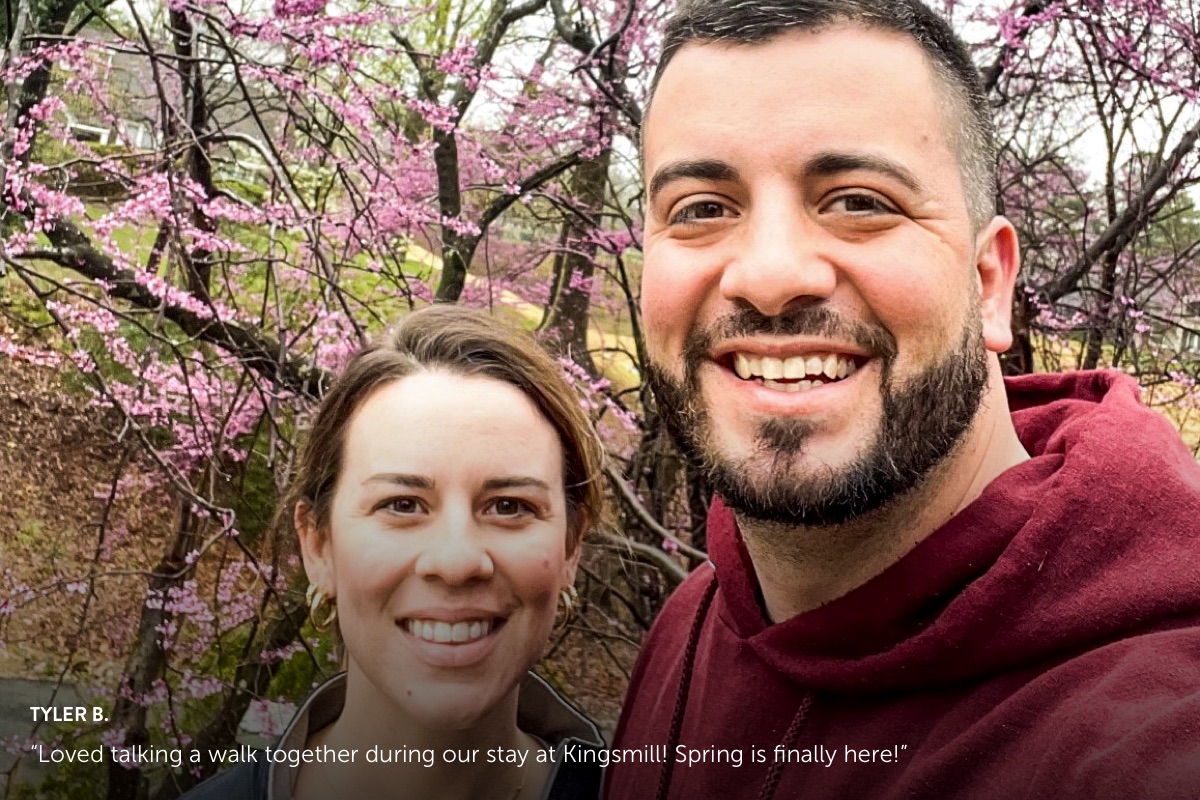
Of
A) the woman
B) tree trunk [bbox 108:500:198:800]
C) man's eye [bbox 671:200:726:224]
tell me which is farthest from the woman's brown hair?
tree trunk [bbox 108:500:198:800]

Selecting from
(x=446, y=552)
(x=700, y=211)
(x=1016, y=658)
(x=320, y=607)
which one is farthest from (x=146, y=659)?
(x=1016, y=658)

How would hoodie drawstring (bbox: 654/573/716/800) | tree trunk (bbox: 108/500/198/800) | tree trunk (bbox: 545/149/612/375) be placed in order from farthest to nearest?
tree trunk (bbox: 545/149/612/375) < tree trunk (bbox: 108/500/198/800) < hoodie drawstring (bbox: 654/573/716/800)

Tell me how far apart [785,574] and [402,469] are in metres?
0.41

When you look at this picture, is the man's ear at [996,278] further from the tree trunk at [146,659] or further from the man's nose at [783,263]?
the tree trunk at [146,659]

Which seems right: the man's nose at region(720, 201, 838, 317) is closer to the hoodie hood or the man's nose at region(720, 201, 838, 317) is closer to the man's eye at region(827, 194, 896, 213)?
the man's eye at region(827, 194, 896, 213)

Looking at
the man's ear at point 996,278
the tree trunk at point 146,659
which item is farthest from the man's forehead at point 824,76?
the tree trunk at point 146,659

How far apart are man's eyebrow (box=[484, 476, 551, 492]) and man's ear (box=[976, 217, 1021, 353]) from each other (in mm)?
462

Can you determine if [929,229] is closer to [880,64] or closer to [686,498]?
[880,64]

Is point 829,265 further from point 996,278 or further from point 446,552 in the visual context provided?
point 446,552

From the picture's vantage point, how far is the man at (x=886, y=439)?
613 mm

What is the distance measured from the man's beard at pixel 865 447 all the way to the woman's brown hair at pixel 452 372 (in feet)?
0.60

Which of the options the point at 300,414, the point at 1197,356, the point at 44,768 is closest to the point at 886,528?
the point at 300,414

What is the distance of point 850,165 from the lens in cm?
69

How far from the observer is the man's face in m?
0.69
